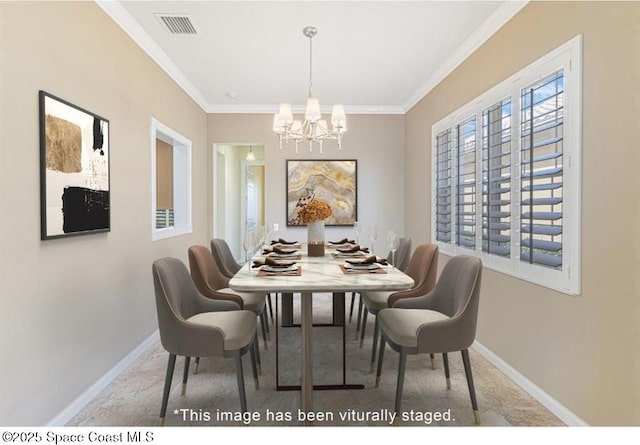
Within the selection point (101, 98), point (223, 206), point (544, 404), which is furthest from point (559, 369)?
point (223, 206)

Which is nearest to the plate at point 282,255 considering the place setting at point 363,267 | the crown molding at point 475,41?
the place setting at point 363,267

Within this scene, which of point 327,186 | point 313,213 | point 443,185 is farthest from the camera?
point 327,186

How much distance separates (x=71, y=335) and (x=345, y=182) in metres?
3.98

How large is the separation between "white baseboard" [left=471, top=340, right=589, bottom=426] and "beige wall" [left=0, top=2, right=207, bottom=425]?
2.77 m

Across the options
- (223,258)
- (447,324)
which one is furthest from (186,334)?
(223,258)

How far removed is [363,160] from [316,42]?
246 centimetres

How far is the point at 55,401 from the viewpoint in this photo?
6.70 feet

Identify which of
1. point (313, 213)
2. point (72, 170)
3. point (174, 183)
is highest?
point (174, 183)

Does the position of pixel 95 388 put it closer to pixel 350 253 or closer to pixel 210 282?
pixel 210 282

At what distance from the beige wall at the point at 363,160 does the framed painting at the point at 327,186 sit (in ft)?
0.26

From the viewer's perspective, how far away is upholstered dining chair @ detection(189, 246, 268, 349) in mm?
2742

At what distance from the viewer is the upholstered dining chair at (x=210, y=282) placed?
274cm

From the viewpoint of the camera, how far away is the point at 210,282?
3053mm

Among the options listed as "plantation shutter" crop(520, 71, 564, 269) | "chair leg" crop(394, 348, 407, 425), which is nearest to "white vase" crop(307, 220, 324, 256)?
"chair leg" crop(394, 348, 407, 425)
